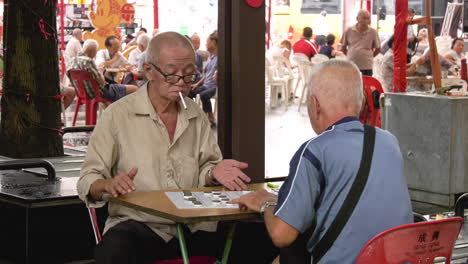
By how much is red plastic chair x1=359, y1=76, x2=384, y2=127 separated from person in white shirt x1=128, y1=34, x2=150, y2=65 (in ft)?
16.6

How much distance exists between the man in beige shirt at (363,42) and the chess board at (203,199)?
9802 mm

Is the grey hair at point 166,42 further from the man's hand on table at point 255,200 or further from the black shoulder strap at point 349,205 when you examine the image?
the black shoulder strap at point 349,205

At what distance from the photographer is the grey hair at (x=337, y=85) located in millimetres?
2641

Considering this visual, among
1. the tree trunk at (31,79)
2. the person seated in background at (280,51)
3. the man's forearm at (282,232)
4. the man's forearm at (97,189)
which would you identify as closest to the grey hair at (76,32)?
the person seated in background at (280,51)

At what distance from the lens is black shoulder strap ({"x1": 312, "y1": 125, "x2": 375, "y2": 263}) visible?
2.54 m

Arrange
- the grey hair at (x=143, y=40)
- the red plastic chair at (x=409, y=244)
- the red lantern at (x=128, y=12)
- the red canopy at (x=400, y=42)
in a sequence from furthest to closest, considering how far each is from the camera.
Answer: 1. the red lantern at (x=128, y=12)
2. the grey hair at (x=143, y=40)
3. the red canopy at (x=400, y=42)
4. the red plastic chair at (x=409, y=244)

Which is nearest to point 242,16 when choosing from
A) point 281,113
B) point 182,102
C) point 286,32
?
point 182,102

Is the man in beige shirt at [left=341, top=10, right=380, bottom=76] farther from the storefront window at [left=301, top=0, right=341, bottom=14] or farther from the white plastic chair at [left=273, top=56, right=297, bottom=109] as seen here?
the storefront window at [left=301, top=0, right=341, bottom=14]

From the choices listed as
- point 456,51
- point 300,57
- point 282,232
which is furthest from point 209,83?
point 282,232

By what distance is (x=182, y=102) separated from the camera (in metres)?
3.48

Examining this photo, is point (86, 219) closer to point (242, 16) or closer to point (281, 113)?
point (242, 16)

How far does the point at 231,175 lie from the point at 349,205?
90cm

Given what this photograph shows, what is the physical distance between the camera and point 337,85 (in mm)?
2641

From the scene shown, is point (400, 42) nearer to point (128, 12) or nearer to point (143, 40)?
point (143, 40)
